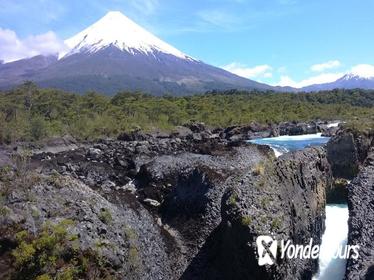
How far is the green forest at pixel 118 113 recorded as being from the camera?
52.2 meters

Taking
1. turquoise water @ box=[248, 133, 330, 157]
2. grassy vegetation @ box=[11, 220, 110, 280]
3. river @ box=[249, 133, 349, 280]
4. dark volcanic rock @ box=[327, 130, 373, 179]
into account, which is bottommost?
river @ box=[249, 133, 349, 280]

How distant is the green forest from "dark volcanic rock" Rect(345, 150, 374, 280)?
25.6 meters

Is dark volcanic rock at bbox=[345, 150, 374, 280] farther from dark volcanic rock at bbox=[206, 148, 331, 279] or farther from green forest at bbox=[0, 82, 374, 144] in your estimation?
green forest at bbox=[0, 82, 374, 144]

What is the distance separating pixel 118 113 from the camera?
6281 centimetres

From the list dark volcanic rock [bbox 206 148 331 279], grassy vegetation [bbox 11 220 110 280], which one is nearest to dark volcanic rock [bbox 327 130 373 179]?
dark volcanic rock [bbox 206 148 331 279]

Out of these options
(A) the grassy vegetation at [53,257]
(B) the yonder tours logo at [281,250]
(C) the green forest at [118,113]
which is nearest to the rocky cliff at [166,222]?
(A) the grassy vegetation at [53,257]

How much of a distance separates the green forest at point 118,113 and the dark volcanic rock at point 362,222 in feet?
83.8

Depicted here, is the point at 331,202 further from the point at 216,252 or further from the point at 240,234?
the point at 240,234

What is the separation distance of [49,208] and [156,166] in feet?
35.7

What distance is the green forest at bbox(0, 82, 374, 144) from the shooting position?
52.2 m

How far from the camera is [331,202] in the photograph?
77.4 feet

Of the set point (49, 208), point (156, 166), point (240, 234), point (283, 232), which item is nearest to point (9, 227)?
point (49, 208)

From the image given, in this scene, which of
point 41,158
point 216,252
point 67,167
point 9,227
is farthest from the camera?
point 41,158

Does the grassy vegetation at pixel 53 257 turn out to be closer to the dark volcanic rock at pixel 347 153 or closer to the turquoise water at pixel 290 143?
the dark volcanic rock at pixel 347 153
